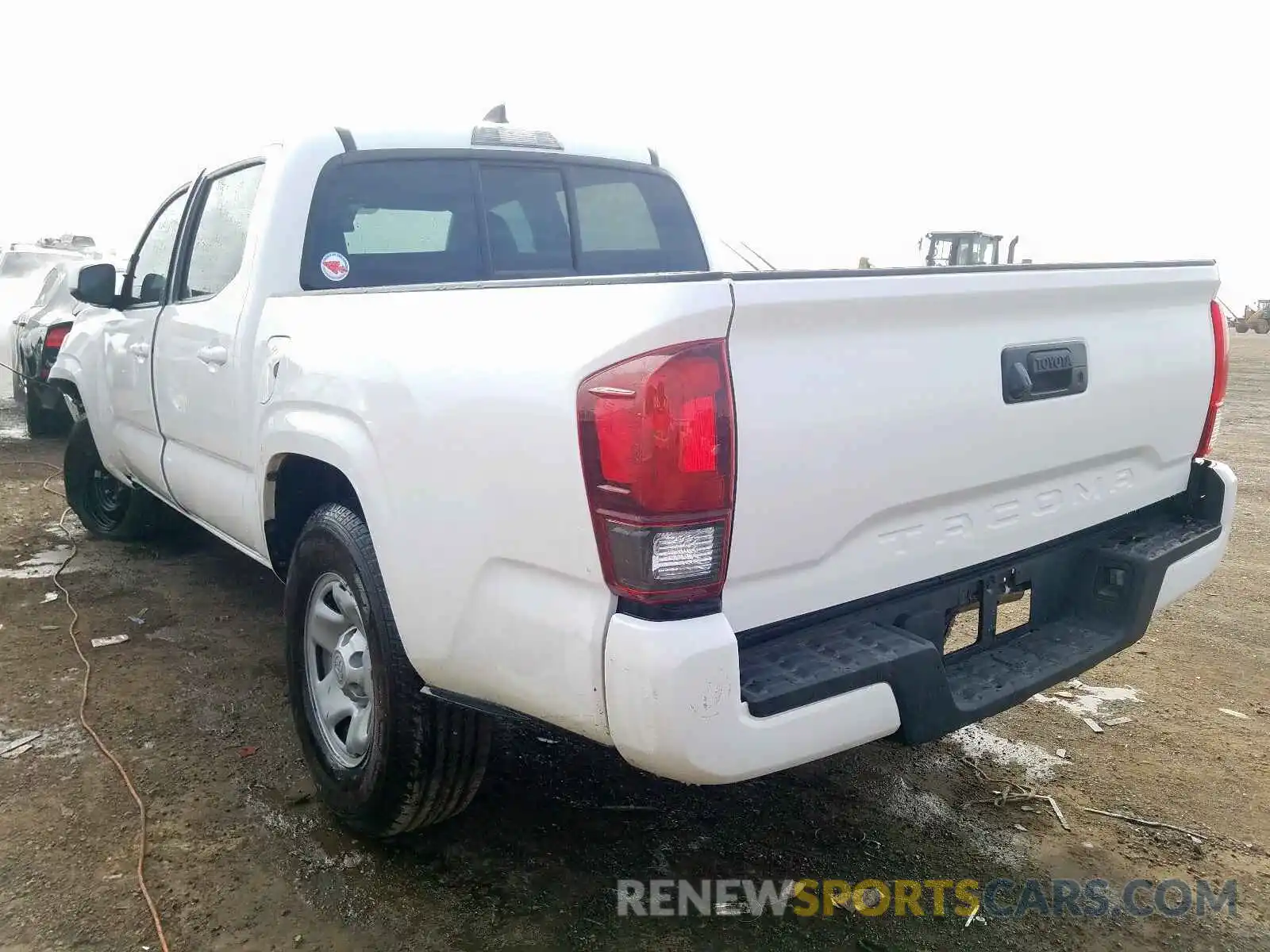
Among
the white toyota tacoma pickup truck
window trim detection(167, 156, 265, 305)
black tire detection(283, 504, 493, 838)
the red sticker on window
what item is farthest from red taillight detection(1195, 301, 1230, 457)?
window trim detection(167, 156, 265, 305)

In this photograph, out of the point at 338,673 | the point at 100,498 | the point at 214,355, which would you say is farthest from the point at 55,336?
the point at 338,673

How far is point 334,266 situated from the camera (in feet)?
10.9

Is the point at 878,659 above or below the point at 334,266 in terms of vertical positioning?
below

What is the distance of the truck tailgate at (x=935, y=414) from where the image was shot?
1.92 meters

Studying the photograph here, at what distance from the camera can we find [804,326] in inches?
76.3

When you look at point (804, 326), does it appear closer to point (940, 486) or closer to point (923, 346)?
point (923, 346)

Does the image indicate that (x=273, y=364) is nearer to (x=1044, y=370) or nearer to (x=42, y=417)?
(x=1044, y=370)

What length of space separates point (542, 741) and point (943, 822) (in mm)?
1300

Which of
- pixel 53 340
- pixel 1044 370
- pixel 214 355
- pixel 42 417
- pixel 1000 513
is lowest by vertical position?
pixel 42 417

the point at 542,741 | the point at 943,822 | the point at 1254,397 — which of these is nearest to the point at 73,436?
the point at 542,741

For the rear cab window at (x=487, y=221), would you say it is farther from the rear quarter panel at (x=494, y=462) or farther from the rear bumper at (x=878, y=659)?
the rear bumper at (x=878, y=659)

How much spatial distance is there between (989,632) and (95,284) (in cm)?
387

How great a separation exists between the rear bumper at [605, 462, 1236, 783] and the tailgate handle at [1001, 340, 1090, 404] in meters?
0.43

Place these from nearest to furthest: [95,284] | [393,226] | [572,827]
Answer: [572,827] < [393,226] < [95,284]
